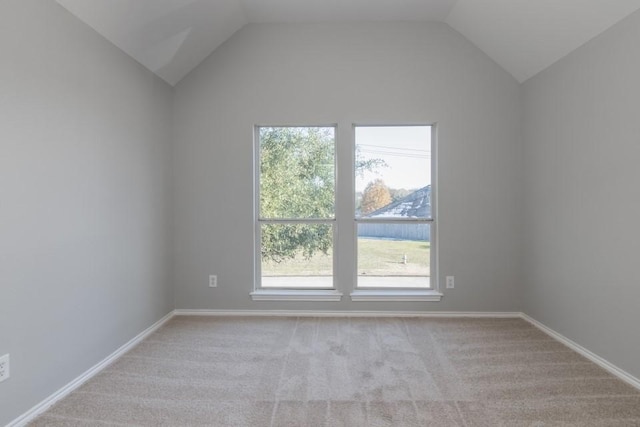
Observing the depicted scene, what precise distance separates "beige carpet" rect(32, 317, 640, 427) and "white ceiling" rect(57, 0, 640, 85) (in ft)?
7.84

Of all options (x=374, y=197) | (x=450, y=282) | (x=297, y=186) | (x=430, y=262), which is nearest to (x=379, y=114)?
(x=374, y=197)

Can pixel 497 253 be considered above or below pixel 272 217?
below

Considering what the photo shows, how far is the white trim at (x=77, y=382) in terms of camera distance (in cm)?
185

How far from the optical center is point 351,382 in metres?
2.22

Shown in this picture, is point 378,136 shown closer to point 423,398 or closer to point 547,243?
point 547,243

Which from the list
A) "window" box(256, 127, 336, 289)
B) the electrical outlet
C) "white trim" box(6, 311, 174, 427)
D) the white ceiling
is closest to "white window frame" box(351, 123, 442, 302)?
the electrical outlet

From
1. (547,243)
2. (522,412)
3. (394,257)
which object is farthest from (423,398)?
(547,243)

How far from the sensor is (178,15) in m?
2.70

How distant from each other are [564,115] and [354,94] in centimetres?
181

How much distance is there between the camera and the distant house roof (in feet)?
11.6

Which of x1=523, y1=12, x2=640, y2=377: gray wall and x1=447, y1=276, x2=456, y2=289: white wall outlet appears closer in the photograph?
x1=523, y1=12, x2=640, y2=377: gray wall

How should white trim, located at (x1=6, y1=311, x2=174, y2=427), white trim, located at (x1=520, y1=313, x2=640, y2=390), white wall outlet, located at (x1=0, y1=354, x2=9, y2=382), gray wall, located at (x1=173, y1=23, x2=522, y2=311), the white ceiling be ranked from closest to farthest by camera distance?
white wall outlet, located at (x1=0, y1=354, x2=9, y2=382)
white trim, located at (x1=6, y1=311, x2=174, y2=427)
white trim, located at (x1=520, y1=313, x2=640, y2=390)
the white ceiling
gray wall, located at (x1=173, y1=23, x2=522, y2=311)

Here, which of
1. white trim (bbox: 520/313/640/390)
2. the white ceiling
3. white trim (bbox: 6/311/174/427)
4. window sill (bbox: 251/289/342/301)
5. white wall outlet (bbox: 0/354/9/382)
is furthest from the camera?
window sill (bbox: 251/289/342/301)

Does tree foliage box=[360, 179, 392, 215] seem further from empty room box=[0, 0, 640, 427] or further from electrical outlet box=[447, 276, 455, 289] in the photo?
electrical outlet box=[447, 276, 455, 289]
